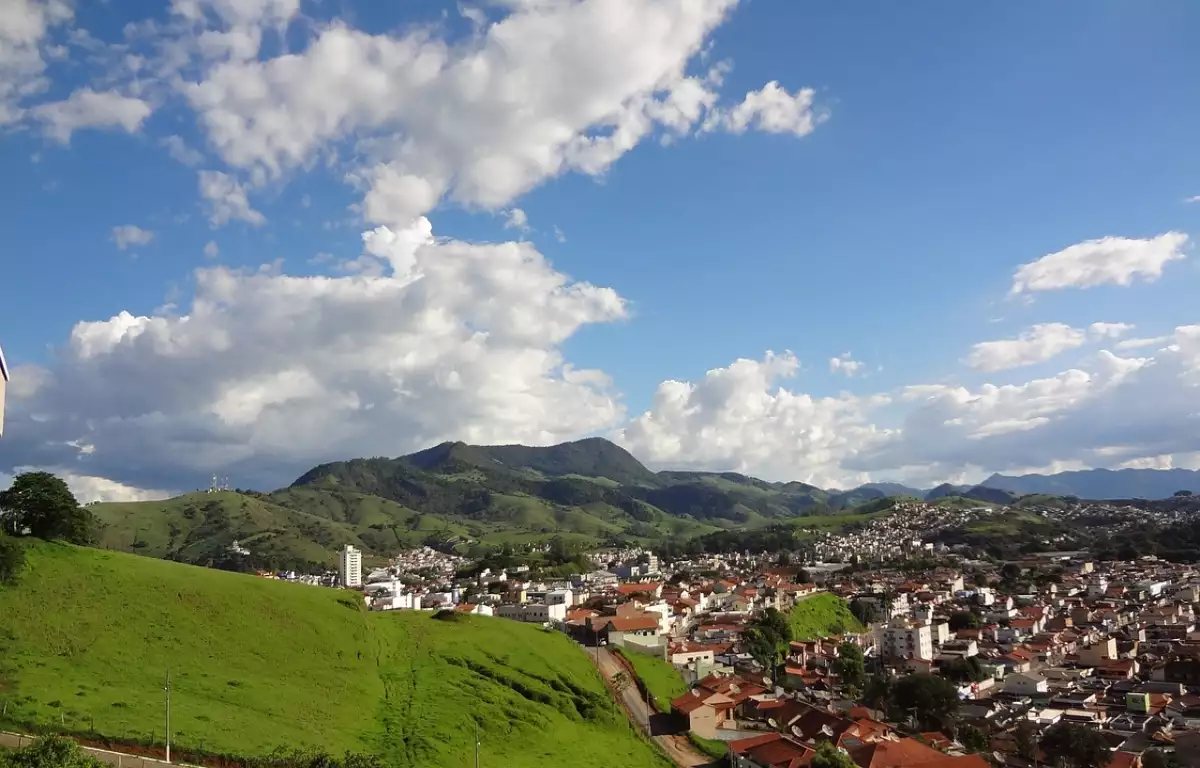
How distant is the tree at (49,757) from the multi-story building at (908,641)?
85.9 metres

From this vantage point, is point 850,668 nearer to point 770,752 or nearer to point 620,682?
point 620,682

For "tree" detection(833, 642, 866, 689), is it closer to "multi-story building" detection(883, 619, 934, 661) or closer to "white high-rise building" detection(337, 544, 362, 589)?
"multi-story building" detection(883, 619, 934, 661)

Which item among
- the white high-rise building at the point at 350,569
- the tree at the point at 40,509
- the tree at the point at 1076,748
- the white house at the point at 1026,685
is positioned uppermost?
the tree at the point at 40,509

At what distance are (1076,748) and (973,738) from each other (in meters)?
7.09

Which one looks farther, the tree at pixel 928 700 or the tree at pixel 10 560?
the tree at pixel 928 700

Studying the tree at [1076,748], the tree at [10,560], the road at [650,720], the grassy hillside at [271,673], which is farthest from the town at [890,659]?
the tree at [10,560]

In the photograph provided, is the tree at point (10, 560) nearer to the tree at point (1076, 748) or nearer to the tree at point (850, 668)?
the tree at point (1076, 748)

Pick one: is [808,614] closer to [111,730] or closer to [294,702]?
[294,702]

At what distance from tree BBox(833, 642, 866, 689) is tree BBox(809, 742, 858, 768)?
3279 cm

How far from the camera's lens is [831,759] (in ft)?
148

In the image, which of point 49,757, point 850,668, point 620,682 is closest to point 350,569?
point 620,682

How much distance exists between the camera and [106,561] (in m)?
55.0

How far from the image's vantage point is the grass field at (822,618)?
105438 mm

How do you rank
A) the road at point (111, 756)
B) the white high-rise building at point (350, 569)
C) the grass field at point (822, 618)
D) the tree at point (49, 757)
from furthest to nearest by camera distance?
the white high-rise building at point (350, 569) → the grass field at point (822, 618) → the road at point (111, 756) → the tree at point (49, 757)
